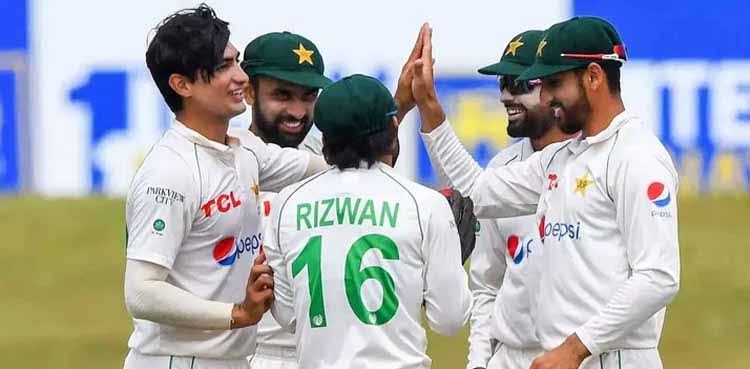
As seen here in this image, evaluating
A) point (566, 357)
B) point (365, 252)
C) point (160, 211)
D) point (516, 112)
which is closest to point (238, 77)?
point (160, 211)

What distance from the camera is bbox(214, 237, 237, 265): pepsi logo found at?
15.5ft

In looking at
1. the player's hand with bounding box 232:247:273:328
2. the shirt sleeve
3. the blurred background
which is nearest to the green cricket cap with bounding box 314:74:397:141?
the player's hand with bounding box 232:247:273:328

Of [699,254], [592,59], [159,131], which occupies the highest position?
[592,59]

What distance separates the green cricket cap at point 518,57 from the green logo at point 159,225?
1.51 metres

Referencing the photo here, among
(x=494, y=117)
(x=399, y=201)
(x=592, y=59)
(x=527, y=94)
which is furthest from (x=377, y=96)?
(x=494, y=117)

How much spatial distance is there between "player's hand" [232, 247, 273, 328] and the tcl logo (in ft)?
0.90

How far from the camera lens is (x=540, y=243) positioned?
196 inches

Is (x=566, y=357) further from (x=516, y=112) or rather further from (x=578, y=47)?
(x=516, y=112)

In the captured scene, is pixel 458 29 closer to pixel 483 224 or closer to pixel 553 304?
pixel 483 224

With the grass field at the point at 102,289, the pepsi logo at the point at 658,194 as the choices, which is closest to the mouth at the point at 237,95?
the pepsi logo at the point at 658,194

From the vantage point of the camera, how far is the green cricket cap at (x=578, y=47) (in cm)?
459

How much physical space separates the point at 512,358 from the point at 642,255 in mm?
1197

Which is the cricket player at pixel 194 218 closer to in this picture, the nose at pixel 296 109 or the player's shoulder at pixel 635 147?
the nose at pixel 296 109

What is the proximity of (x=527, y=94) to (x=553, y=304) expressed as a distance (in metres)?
1.16
